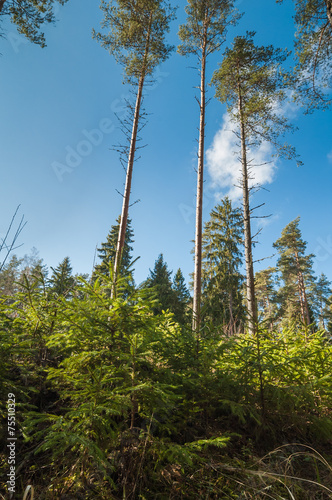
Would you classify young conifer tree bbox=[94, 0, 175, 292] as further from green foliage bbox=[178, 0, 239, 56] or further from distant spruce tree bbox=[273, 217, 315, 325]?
distant spruce tree bbox=[273, 217, 315, 325]

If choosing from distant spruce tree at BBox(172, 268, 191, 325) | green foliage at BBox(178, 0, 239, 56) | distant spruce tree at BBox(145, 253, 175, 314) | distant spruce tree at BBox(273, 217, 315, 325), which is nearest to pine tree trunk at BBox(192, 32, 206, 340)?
green foliage at BBox(178, 0, 239, 56)

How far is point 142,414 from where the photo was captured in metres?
2.02

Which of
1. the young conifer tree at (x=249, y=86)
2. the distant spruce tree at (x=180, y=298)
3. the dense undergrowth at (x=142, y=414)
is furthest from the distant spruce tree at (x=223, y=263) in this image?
the dense undergrowth at (x=142, y=414)

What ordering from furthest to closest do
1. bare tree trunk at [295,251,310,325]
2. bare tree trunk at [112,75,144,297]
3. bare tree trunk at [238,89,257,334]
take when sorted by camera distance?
1. bare tree trunk at [295,251,310,325]
2. bare tree trunk at [238,89,257,334]
3. bare tree trunk at [112,75,144,297]

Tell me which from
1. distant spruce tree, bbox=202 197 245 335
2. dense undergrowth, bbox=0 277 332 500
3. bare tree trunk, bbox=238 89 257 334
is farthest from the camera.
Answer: distant spruce tree, bbox=202 197 245 335

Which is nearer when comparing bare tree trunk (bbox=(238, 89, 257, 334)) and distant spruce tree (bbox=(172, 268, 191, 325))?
bare tree trunk (bbox=(238, 89, 257, 334))

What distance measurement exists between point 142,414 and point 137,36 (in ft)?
41.2

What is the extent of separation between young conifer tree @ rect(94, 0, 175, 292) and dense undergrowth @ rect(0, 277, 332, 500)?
8.21 m

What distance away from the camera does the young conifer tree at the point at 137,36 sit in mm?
8945

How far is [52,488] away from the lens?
159cm

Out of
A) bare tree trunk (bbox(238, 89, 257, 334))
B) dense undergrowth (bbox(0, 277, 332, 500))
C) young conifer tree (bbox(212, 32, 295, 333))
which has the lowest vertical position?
dense undergrowth (bbox(0, 277, 332, 500))

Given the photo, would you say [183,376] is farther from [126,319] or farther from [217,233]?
[217,233]

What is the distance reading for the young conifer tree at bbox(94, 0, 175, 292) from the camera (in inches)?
352

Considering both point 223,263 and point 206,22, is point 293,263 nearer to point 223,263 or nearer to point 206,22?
point 223,263
